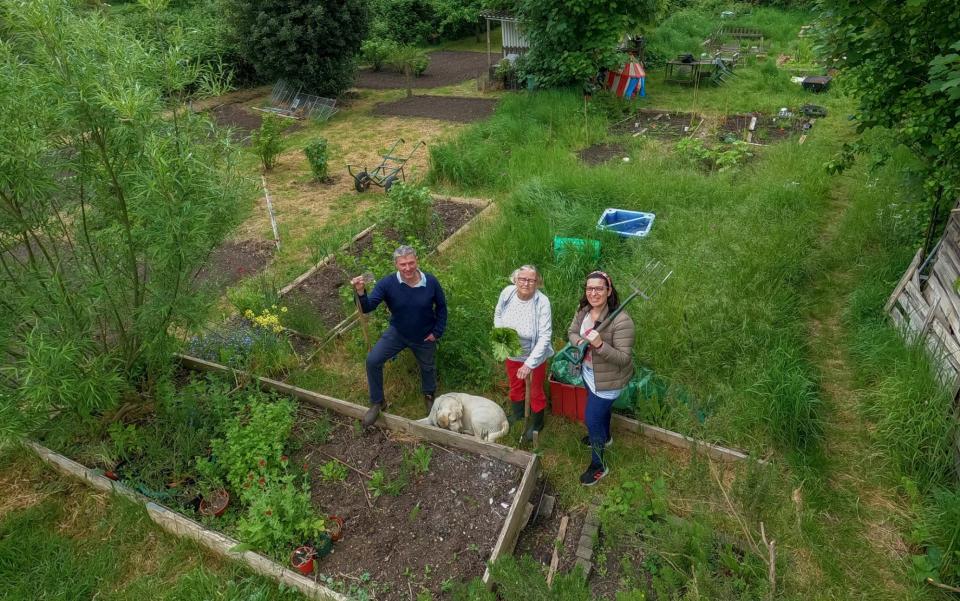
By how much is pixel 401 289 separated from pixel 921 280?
442cm

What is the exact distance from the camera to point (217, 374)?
4.97m

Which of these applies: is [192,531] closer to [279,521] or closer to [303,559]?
[279,521]

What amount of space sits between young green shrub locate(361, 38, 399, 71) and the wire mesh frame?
4.67m

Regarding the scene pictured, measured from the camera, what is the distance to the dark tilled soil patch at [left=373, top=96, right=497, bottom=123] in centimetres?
1353

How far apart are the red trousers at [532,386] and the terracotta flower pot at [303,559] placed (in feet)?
6.00

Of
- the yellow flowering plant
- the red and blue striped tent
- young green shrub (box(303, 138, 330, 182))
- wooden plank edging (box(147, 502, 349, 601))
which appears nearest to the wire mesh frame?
young green shrub (box(303, 138, 330, 182))

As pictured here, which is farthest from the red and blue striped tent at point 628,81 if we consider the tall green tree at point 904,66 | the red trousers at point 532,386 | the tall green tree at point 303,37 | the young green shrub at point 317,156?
the red trousers at point 532,386

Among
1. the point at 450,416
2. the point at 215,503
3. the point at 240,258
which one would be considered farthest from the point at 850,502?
the point at 240,258

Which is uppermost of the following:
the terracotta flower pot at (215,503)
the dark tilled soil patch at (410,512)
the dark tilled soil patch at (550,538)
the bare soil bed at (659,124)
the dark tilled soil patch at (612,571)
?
the bare soil bed at (659,124)

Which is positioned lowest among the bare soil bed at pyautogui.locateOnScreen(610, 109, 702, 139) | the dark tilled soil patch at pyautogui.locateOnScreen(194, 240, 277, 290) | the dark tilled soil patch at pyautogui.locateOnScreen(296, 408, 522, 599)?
the dark tilled soil patch at pyautogui.locateOnScreen(194, 240, 277, 290)

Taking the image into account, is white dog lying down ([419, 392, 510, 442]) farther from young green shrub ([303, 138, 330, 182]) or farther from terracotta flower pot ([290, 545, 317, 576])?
young green shrub ([303, 138, 330, 182])

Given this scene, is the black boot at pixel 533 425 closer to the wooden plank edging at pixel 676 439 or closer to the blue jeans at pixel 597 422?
the blue jeans at pixel 597 422

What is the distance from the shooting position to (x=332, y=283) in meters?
6.69

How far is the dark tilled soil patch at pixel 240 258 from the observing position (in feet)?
23.4
